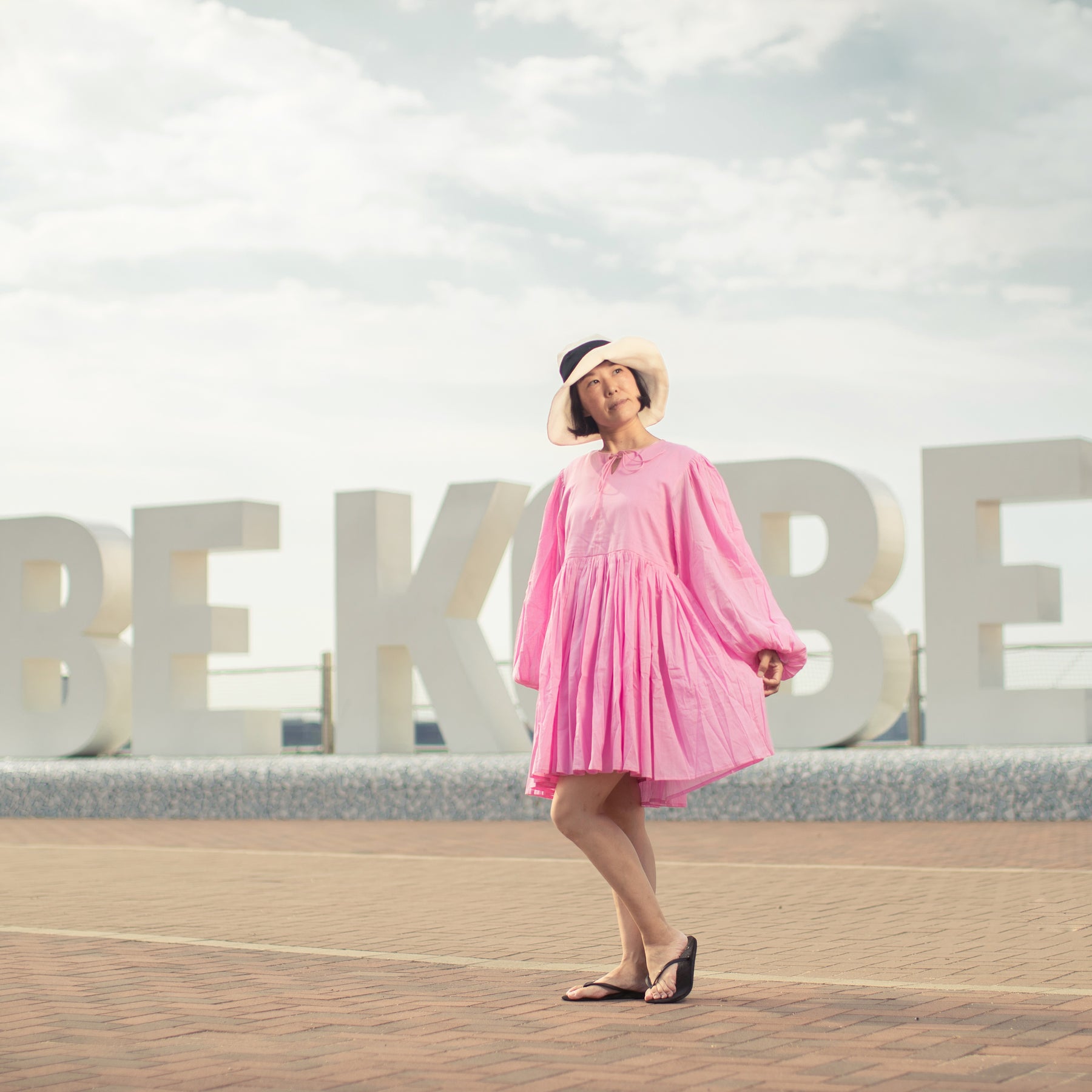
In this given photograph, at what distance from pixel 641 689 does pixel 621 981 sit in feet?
2.73

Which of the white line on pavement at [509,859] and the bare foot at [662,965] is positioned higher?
the bare foot at [662,965]

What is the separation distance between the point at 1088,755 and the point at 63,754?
9643 millimetres

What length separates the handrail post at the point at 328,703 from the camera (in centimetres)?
1622

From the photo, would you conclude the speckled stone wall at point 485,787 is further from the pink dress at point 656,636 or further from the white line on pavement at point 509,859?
the pink dress at point 656,636

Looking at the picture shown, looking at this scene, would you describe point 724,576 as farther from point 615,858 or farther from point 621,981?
point 621,981

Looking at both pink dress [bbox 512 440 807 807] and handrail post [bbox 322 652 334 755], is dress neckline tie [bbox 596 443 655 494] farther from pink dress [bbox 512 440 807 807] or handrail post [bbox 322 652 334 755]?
handrail post [bbox 322 652 334 755]

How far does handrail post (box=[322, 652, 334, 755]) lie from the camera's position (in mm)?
16219

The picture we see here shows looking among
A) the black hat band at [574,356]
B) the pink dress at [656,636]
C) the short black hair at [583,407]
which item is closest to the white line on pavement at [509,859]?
the pink dress at [656,636]

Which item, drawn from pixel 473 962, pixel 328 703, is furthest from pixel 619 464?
pixel 328 703

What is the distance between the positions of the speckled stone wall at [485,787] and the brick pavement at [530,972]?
1.76 meters

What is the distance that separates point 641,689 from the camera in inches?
168

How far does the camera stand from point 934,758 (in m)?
11.7

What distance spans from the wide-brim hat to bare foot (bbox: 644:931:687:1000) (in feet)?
4.83

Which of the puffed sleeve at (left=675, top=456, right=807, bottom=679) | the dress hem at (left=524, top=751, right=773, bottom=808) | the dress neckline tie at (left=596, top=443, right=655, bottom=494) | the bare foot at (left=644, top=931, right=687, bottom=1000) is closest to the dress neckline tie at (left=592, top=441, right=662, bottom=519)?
the dress neckline tie at (left=596, top=443, right=655, bottom=494)
